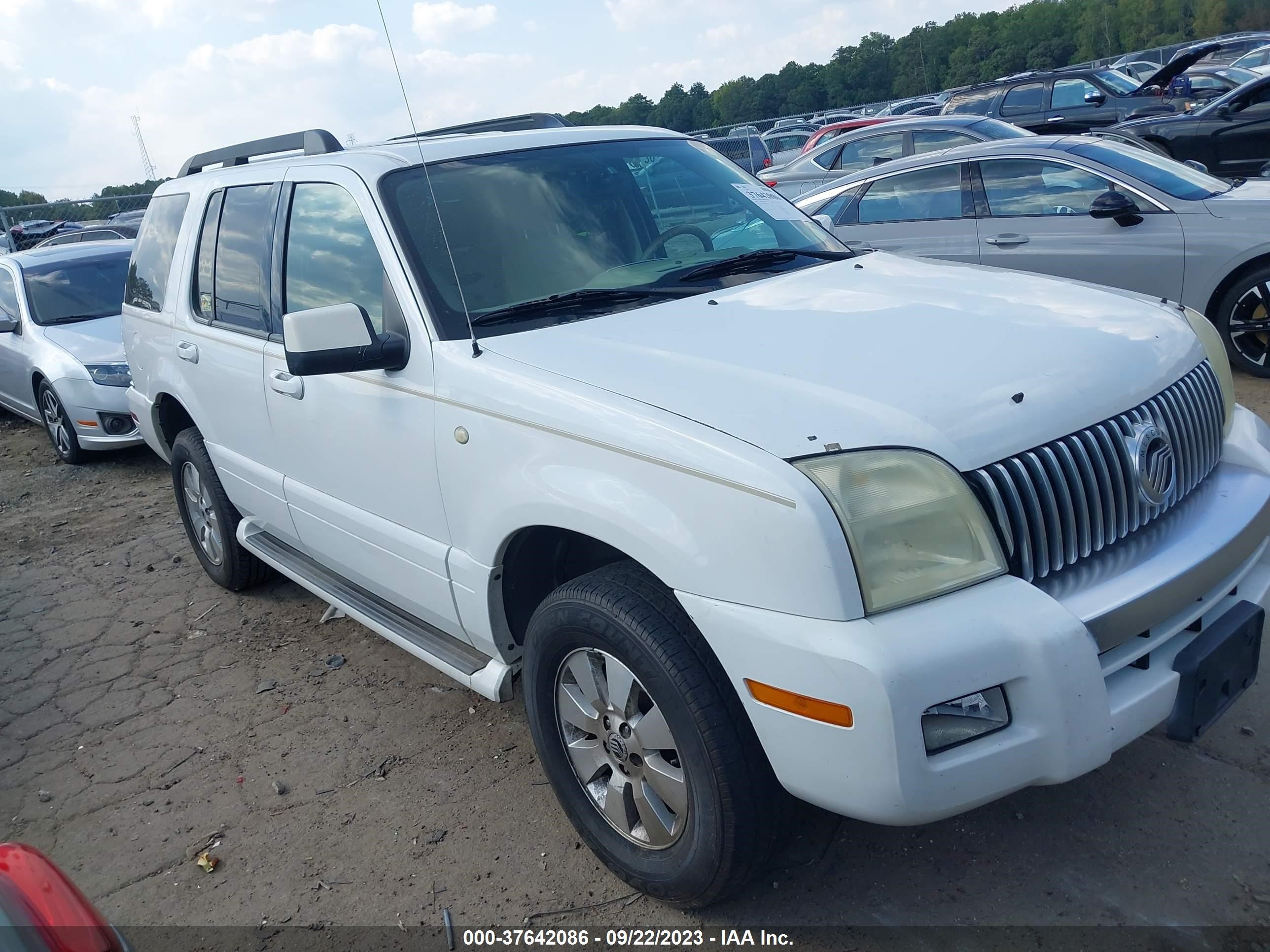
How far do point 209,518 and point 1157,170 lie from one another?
20.3 ft

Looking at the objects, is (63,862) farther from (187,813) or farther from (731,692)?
(731,692)

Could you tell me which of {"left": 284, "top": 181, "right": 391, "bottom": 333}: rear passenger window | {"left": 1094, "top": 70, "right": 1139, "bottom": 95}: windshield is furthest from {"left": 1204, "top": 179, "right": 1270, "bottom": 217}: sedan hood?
{"left": 1094, "top": 70, "right": 1139, "bottom": 95}: windshield

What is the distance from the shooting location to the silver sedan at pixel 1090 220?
6254mm

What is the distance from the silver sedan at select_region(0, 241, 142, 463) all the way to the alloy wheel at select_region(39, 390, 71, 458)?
0.04 ft

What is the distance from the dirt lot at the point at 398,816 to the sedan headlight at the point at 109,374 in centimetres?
336

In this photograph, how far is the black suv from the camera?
14930 millimetres

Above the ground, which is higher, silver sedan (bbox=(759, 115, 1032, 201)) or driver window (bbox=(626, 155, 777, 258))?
driver window (bbox=(626, 155, 777, 258))

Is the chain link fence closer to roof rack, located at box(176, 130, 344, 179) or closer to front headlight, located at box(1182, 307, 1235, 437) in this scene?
roof rack, located at box(176, 130, 344, 179)

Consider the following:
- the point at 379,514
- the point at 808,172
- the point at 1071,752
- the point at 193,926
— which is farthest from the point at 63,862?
the point at 808,172

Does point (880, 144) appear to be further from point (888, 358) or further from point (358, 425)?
point (888, 358)

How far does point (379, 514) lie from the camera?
328 cm

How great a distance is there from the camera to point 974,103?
16562mm

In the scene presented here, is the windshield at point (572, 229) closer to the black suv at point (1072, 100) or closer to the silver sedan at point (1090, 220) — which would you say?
the silver sedan at point (1090, 220)

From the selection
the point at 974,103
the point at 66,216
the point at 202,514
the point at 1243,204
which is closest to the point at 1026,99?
the point at 974,103
